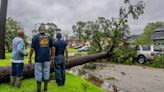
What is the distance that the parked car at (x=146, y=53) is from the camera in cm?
1947

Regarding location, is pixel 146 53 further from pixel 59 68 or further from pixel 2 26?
pixel 59 68

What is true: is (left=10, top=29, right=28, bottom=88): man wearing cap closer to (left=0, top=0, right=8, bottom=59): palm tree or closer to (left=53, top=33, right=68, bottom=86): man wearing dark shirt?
(left=53, top=33, right=68, bottom=86): man wearing dark shirt

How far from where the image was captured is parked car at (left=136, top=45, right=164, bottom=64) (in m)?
19.5

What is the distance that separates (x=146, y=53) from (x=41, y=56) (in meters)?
14.3

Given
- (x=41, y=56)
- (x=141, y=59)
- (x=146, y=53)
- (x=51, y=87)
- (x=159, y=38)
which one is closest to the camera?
(x=41, y=56)

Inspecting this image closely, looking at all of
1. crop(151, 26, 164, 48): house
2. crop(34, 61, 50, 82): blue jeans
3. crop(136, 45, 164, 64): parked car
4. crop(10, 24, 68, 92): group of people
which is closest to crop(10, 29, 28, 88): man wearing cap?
crop(10, 24, 68, 92): group of people

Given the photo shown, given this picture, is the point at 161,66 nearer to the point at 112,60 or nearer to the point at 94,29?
the point at 112,60

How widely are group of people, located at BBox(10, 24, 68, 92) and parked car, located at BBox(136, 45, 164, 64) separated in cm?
1265

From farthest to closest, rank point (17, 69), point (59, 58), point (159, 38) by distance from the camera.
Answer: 1. point (159, 38)
2. point (59, 58)
3. point (17, 69)

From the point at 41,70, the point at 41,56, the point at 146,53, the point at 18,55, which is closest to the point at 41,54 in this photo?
the point at 41,56

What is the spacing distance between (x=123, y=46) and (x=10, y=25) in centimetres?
1748

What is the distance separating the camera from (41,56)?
6.88 meters

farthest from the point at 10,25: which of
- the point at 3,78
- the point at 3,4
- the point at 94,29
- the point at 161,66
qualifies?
the point at 3,78

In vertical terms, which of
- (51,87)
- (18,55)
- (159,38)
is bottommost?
(51,87)
